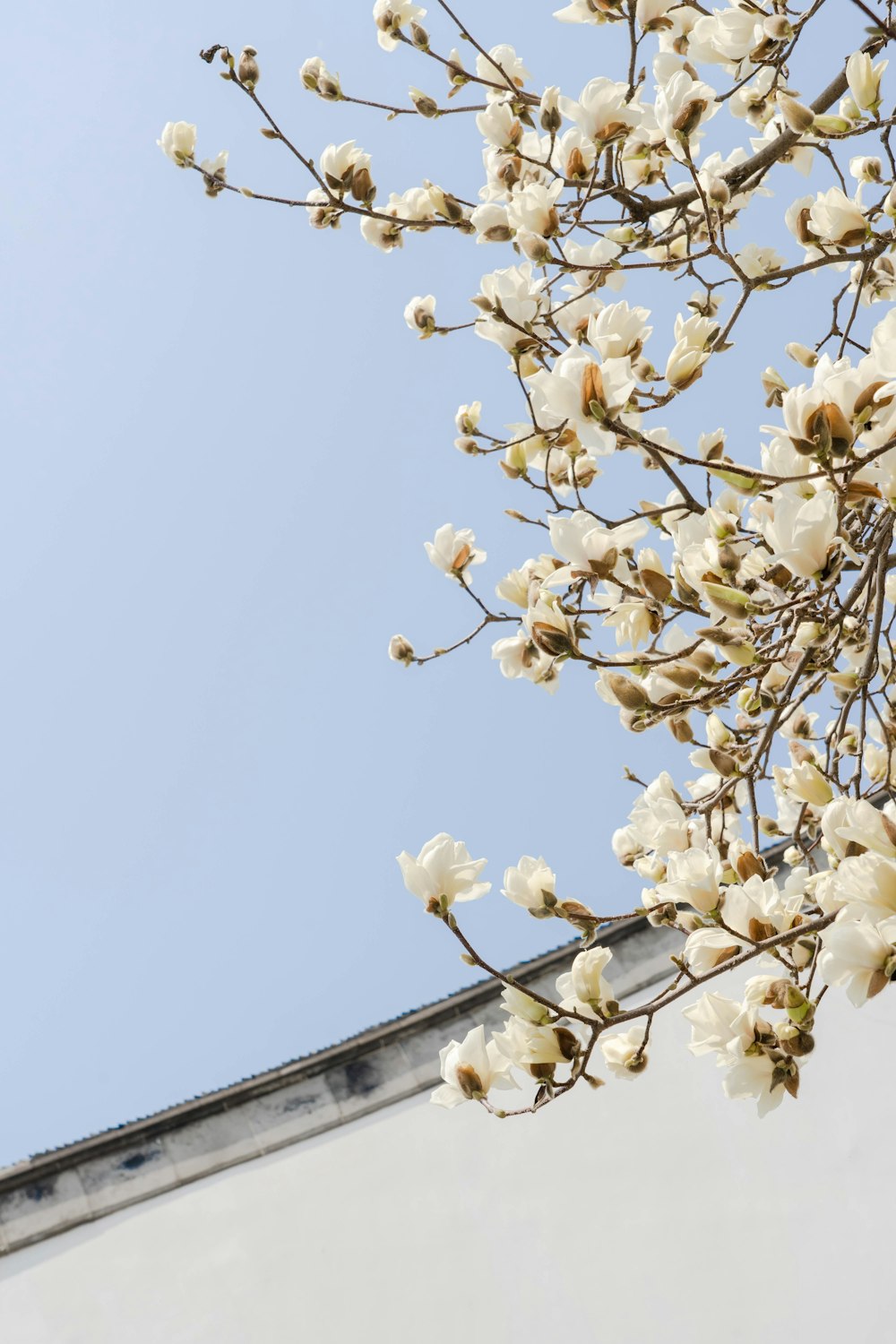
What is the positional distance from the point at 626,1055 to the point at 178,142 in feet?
6.75

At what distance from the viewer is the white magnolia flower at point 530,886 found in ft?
5.90

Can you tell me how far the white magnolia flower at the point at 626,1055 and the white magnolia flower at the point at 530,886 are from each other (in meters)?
0.24

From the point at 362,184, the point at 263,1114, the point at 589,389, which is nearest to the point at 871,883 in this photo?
the point at 589,389

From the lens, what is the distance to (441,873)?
1.64 m

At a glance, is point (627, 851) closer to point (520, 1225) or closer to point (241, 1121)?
point (520, 1225)

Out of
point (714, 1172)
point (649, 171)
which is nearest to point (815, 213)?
point (649, 171)

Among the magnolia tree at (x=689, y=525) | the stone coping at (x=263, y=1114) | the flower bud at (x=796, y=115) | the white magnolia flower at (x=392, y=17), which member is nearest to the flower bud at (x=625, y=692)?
the magnolia tree at (x=689, y=525)

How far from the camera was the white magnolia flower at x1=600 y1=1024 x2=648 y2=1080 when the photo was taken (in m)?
1.77

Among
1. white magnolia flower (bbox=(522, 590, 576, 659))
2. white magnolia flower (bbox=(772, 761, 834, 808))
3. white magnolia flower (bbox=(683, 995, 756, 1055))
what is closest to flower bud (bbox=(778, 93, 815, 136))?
white magnolia flower (bbox=(522, 590, 576, 659))

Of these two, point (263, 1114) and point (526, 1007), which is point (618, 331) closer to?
point (526, 1007)

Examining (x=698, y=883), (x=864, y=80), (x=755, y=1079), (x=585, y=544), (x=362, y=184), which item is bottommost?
(x=755, y=1079)

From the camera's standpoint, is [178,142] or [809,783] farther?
[178,142]

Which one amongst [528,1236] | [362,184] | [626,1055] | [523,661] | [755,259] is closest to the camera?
[626,1055]

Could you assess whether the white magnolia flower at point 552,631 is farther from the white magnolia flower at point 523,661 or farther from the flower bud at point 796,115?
the flower bud at point 796,115
